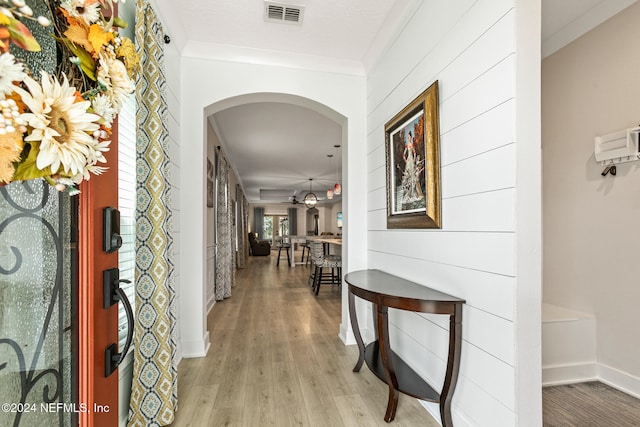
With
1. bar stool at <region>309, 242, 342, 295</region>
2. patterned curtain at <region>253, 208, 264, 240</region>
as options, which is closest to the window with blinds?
bar stool at <region>309, 242, 342, 295</region>

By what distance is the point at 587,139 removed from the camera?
2.30 meters

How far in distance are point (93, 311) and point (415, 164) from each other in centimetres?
185

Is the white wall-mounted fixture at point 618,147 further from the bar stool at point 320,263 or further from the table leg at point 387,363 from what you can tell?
the bar stool at point 320,263

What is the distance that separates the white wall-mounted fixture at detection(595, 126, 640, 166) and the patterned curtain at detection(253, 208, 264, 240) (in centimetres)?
1483

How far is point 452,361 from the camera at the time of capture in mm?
1534

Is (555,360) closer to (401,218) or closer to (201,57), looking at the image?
(401,218)

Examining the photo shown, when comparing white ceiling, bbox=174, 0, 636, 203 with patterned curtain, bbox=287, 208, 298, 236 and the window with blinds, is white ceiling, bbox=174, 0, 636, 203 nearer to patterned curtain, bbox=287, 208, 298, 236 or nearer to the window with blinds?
the window with blinds

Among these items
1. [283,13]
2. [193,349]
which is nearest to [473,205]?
[283,13]

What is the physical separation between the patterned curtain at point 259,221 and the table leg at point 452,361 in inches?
587

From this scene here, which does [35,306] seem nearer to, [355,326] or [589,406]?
[355,326]

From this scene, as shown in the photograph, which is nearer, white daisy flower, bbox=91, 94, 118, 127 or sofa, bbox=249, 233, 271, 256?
white daisy flower, bbox=91, 94, 118, 127

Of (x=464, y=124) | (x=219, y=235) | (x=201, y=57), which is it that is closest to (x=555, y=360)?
(x=464, y=124)

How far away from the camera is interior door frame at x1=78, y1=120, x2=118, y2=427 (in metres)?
0.77

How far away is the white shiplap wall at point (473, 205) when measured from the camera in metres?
1.30
